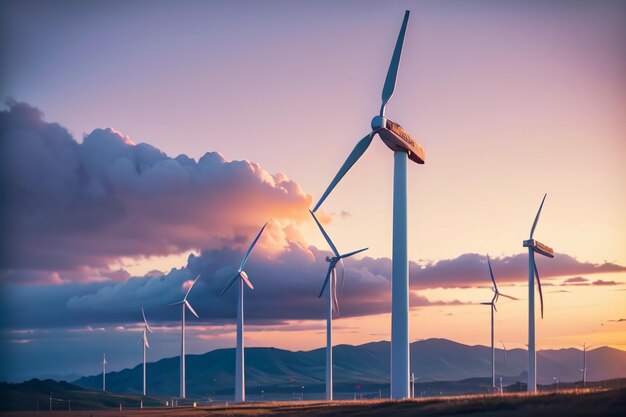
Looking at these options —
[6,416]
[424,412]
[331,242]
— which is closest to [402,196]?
[424,412]

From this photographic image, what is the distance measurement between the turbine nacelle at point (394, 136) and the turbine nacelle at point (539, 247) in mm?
52802

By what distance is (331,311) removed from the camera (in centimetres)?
16100

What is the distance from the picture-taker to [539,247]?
145000 mm

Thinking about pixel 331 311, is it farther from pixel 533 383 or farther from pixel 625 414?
pixel 625 414

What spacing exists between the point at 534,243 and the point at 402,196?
58.1 meters

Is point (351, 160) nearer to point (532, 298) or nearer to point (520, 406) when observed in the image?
point (520, 406)

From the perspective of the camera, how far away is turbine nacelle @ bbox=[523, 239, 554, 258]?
143 meters

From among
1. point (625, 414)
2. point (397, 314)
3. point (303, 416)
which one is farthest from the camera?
point (303, 416)

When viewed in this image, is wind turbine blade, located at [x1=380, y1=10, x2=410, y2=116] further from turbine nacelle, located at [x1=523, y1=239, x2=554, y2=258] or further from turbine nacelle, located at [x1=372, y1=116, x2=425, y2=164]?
turbine nacelle, located at [x1=523, y1=239, x2=554, y2=258]

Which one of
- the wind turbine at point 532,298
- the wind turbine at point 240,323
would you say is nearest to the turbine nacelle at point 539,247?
the wind turbine at point 532,298

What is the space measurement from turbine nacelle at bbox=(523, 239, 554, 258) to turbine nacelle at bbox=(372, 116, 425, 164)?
5280 cm

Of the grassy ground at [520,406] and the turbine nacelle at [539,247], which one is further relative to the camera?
the turbine nacelle at [539,247]

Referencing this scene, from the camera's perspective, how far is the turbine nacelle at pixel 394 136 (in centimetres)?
9031

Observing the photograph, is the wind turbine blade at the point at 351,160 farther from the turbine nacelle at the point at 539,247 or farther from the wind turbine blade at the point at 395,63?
the turbine nacelle at the point at 539,247
